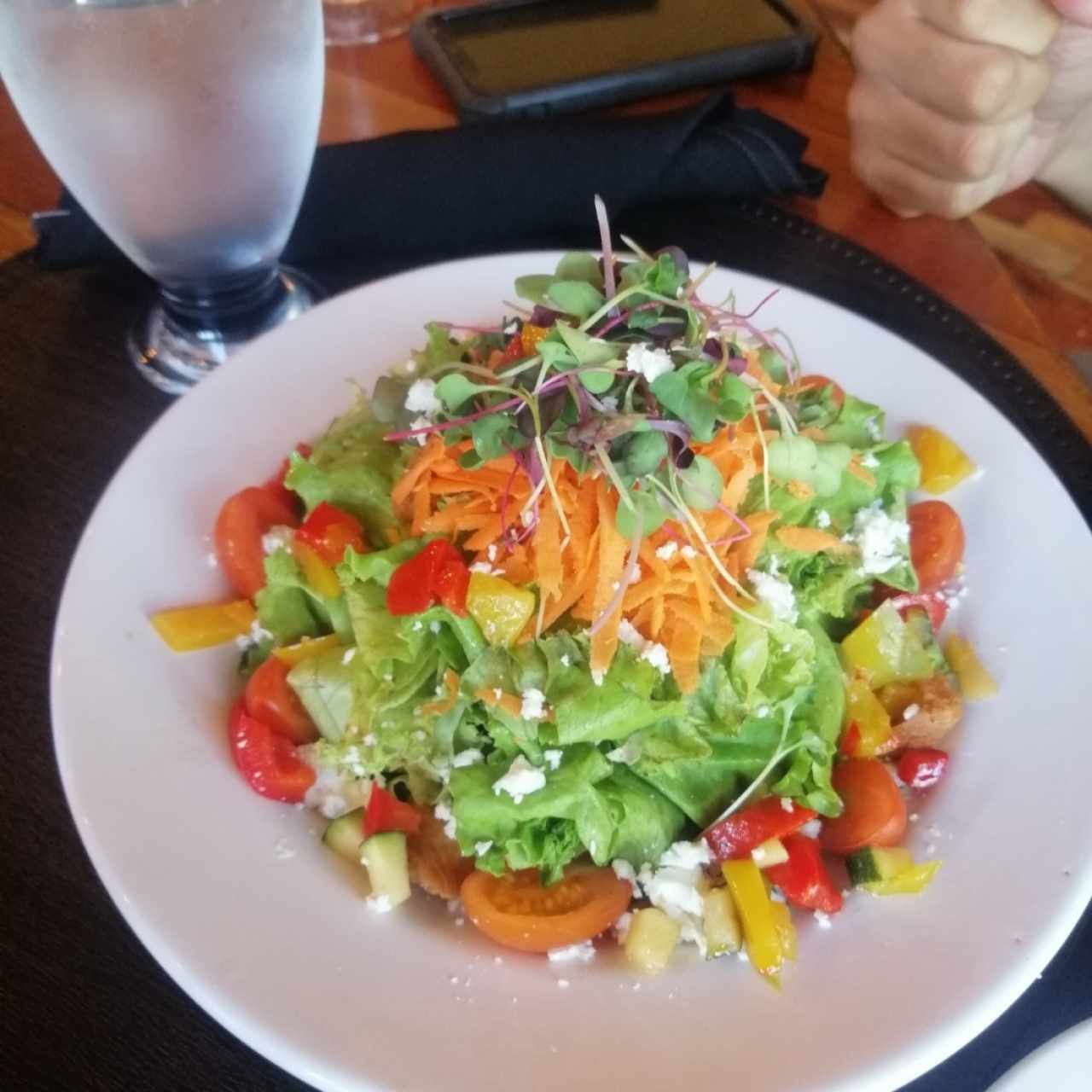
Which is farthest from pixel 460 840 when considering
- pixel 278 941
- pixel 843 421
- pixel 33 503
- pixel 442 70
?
pixel 442 70

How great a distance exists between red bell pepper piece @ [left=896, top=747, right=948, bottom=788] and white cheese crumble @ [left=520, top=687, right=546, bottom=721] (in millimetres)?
424

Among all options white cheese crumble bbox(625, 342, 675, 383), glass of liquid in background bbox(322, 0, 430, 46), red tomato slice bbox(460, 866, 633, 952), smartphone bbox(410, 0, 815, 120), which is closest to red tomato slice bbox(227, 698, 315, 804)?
red tomato slice bbox(460, 866, 633, 952)

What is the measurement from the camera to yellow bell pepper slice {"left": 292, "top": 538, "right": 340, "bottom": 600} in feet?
4.09

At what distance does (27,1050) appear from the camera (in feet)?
3.47

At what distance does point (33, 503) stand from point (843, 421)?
1114 mm

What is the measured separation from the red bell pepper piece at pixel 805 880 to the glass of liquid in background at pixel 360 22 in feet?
6.31

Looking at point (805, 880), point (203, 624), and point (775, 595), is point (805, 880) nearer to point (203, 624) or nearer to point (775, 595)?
point (775, 595)

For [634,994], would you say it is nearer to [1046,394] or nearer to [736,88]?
[1046,394]

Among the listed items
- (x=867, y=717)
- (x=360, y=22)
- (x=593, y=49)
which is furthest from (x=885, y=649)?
(x=360, y=22)

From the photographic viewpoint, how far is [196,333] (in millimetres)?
1711


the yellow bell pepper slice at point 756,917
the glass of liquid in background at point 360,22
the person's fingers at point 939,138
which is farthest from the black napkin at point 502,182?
the yellow bell pepper slice at point 756,917

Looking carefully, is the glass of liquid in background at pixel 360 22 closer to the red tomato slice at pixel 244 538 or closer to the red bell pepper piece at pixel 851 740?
the red tomato slice at pixel 244 538

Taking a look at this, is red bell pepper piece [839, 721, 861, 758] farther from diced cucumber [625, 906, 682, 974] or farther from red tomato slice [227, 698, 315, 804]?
red tomato slice [227, 698, 315, 804]

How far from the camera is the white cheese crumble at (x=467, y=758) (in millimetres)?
1166
